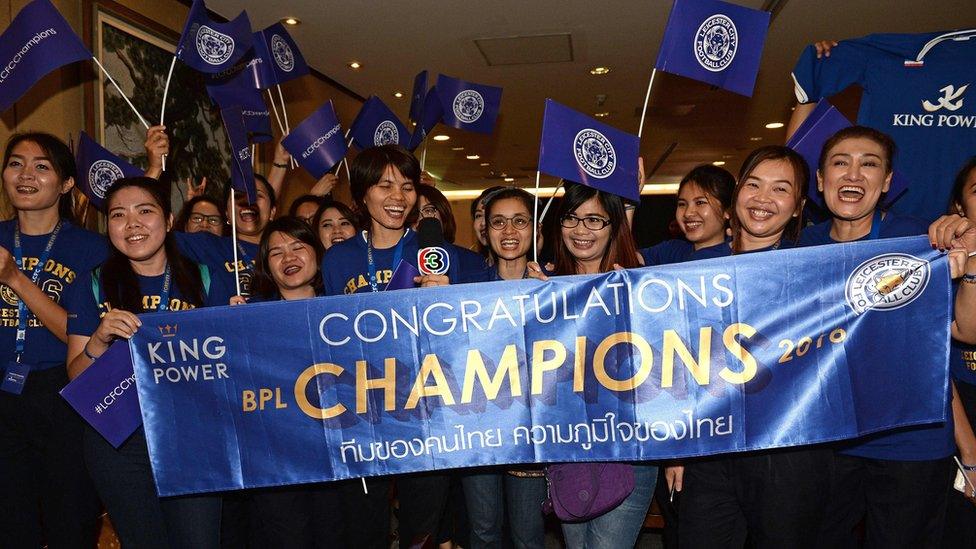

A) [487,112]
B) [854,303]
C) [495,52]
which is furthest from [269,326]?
[495,52]

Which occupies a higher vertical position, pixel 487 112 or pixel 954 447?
pixel 487 112

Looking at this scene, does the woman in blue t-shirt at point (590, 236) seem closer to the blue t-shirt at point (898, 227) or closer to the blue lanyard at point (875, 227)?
the blue t-shirt at point (898, 227)

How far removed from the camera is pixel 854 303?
2236 mm

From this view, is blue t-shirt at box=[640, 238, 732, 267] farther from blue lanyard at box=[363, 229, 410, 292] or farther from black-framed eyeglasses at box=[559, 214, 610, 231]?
blue lanyard at box=[363, 229, 410, 292]

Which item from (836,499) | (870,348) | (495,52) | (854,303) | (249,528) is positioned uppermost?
(495,52)

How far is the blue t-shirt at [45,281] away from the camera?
9.34 ft

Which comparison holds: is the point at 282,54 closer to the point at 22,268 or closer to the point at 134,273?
the point at 22,268

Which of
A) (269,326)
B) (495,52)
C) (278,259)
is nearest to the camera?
(269,326)

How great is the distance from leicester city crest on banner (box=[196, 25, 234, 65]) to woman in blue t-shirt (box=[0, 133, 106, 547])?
3.16 ft

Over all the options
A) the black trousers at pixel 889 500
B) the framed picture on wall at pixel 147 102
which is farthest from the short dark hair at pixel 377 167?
the framed picture on wall at pixel 147 102

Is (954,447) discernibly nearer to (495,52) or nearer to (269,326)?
(269,326)

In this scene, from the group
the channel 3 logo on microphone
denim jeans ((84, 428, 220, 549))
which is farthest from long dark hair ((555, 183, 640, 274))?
denim jeans ((84, 428, 220, 549))

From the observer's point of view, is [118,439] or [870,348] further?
[118,439]

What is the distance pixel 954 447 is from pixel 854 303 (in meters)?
0.64
